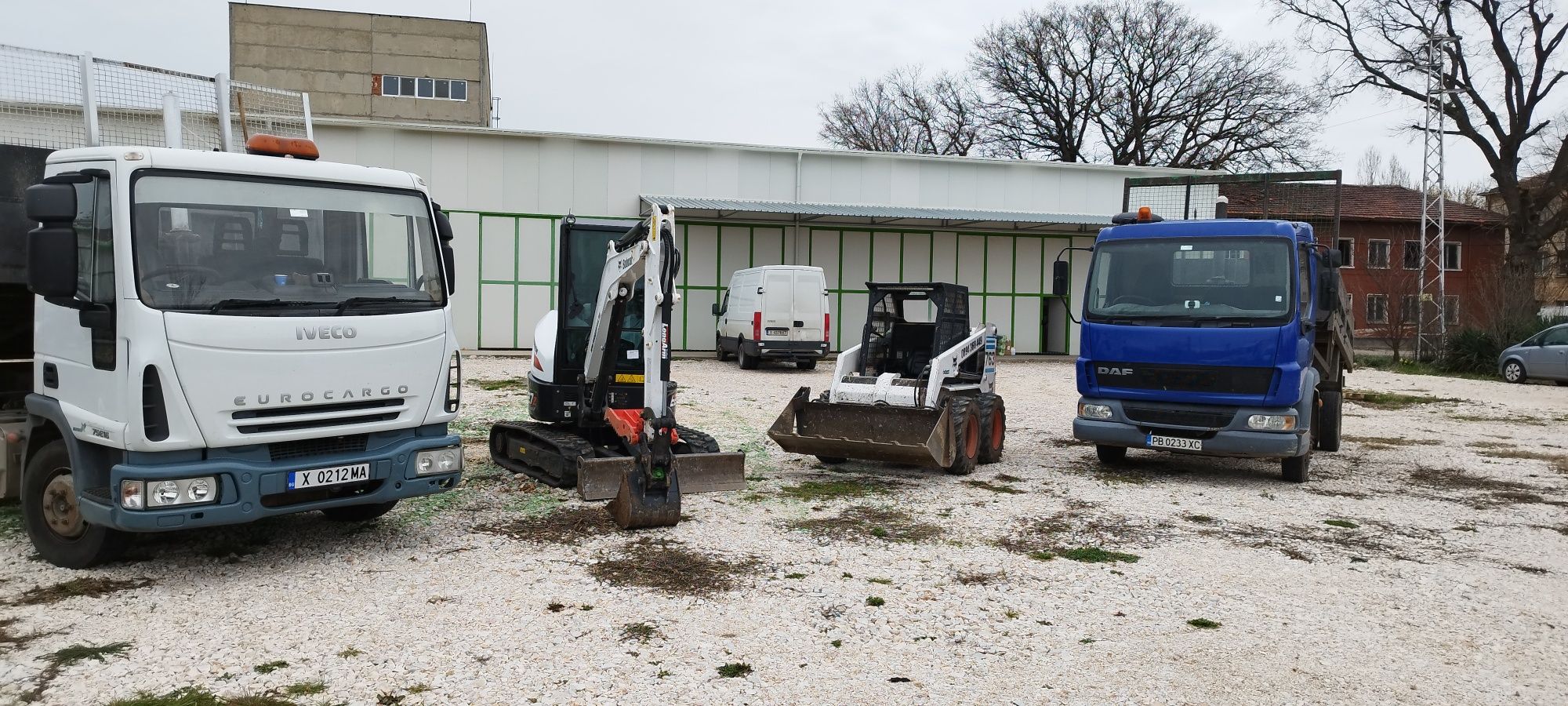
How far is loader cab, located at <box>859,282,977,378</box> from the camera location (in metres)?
10.6

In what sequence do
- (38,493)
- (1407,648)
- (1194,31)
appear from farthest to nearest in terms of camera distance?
(1194,31), (38,493), (1407,648)

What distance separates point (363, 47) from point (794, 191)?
27272 millimetres

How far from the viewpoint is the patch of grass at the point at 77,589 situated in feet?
18.3

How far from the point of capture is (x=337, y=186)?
6441 millimetres

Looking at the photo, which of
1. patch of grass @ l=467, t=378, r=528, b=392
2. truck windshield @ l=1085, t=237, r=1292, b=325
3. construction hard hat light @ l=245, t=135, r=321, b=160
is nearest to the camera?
construction hard hat light @ l=245, t=135, r=321, b=160

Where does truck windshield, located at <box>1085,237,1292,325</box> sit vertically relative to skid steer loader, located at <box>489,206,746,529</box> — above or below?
above

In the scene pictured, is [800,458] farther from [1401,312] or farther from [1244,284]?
[1401,312]

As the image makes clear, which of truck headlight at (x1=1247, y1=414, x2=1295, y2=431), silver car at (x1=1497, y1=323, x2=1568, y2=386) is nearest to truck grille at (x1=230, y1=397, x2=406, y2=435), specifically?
truck headlight at (x1=1247, y1=414, x2=1295, y2=431)

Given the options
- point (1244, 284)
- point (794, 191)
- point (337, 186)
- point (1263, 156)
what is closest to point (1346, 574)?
point (1244, 284)

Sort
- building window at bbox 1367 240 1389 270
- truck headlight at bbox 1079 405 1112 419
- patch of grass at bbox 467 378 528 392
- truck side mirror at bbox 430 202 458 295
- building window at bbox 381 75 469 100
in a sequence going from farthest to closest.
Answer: building window at bbox 381 75 469 100 < building window at bbox 1367 240 1389 270 < patch of grass at bbox 467 378 528 392 < truck headlight at bbox 1079 405 1112 419 < truck side mirror at bbox 430 202 458 295

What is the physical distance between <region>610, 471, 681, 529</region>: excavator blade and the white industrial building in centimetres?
1620

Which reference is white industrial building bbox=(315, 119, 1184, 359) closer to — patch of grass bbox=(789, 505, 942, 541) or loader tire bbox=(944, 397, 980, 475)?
loader tire bbox=(944, 397, 980, 475)

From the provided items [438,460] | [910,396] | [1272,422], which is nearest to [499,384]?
[910,396]

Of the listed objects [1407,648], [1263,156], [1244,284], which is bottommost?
[1407,648]
